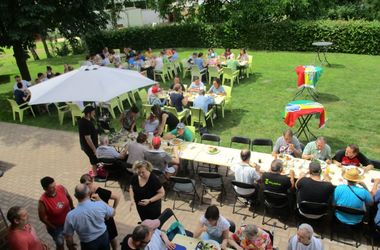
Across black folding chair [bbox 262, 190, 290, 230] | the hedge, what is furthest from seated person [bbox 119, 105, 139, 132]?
the hedge

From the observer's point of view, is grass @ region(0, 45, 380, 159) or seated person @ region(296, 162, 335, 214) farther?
grass @ region(0, 45, 380, 159)

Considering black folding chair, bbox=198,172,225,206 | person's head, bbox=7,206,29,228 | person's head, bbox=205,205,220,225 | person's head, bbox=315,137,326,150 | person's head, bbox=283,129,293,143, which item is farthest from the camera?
person's head, bbox=283,129,293,143

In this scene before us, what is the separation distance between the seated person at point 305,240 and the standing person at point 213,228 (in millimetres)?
967

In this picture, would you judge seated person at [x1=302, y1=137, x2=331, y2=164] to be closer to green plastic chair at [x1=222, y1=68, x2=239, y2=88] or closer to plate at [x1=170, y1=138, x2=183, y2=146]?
plate at [x1=170, y1=138, x2=183, y2=146]

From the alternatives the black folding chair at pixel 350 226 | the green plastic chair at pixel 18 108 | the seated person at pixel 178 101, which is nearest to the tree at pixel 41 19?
the green plastic chair at pixel 18 108

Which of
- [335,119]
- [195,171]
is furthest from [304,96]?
[195,171]

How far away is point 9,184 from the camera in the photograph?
859 centimetres

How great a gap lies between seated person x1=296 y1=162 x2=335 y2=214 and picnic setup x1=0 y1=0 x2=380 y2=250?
0.02 meters

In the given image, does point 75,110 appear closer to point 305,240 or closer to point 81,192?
point 81,192

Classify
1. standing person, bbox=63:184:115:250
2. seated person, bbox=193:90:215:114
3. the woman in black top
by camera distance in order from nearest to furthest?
standing person, bbox=63:184:115:250 → the woman in black top → seated person, bbox=193:90:215:114

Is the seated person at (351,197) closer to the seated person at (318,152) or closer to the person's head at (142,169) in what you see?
the seated person at (318,152)

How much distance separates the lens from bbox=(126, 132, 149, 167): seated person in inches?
290

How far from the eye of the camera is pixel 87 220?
4.71 meters

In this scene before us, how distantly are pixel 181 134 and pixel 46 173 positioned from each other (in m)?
3.86
